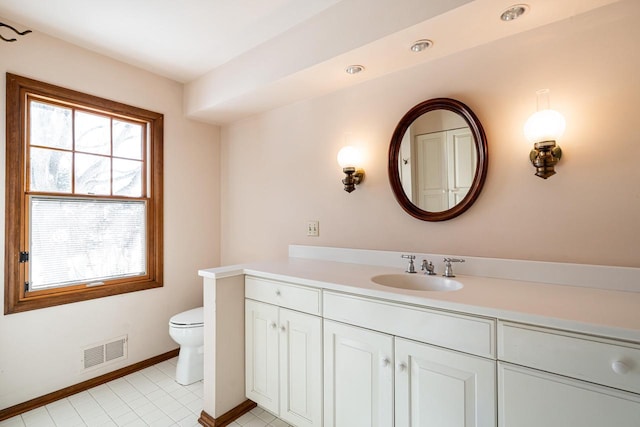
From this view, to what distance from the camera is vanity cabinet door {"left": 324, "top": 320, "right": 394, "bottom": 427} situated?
128cm

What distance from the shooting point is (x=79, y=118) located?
7.25 ft

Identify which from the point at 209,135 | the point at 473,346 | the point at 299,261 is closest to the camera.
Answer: the point at 473,346

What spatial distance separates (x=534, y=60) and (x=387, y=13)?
747 millimetres

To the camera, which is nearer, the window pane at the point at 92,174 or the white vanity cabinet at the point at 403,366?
the white vanity cabinet at the point at 403,366

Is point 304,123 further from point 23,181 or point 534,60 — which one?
point 23,181

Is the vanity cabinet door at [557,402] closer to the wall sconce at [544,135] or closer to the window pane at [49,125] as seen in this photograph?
the wall sconce at [544,135]

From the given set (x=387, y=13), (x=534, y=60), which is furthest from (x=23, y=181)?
(x=534, y=60)

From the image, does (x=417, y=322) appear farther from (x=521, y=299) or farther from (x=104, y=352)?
(x=104, y=352)

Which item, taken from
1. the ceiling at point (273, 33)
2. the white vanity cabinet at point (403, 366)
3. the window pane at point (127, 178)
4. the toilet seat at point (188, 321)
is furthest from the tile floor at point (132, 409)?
the ceiling at point (273, 33)

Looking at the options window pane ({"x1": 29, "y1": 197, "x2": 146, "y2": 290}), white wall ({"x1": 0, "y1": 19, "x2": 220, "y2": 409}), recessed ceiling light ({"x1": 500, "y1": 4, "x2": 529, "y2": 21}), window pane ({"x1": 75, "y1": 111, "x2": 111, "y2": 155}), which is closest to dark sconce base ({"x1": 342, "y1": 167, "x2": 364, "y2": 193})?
recessed ceiling light ({"x1": 500, "y1": 4, "x2": 529, "y2": 21})

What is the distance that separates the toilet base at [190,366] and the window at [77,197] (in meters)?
0.70

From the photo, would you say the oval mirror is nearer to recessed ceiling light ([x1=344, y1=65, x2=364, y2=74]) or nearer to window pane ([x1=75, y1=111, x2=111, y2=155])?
recessed ceiling light ([x1=344, y1=65, x2=364, y2=74])

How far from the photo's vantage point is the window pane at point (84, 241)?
6.60 feet

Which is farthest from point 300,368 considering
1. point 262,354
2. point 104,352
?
point 104,352
